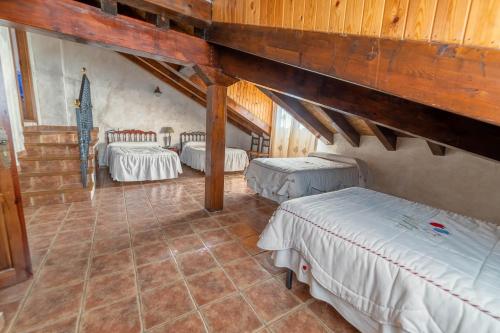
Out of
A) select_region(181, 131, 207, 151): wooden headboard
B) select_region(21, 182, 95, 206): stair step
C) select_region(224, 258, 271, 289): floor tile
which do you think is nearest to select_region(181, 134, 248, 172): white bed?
select_region(181, 131, 207, 151): wooden headboard

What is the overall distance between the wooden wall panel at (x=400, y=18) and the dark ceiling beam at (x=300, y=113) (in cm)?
203

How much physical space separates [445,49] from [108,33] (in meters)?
2.47


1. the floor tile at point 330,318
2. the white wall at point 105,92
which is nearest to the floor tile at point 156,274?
the floor tile at point 330,318

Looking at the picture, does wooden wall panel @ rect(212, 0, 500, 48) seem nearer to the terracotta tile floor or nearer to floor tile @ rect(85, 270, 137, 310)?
the terracotta tile floor

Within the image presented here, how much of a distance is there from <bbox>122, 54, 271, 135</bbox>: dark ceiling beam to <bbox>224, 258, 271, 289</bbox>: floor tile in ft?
12.2

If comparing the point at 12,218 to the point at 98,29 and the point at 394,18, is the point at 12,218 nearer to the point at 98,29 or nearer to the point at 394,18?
the point at 98,29

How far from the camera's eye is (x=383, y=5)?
3.42 ft

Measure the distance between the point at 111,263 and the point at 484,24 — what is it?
2.78m

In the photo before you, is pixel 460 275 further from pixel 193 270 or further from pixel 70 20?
pixel 70 20

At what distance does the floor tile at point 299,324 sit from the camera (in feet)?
4.66

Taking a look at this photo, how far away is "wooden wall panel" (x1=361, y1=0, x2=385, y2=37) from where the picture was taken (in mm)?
1060

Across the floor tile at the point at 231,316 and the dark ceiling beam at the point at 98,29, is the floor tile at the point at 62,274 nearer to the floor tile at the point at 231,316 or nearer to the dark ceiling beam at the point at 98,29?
the floor tile at the point at 231,316

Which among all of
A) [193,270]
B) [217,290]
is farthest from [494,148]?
[193,270]

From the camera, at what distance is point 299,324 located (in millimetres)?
1462
